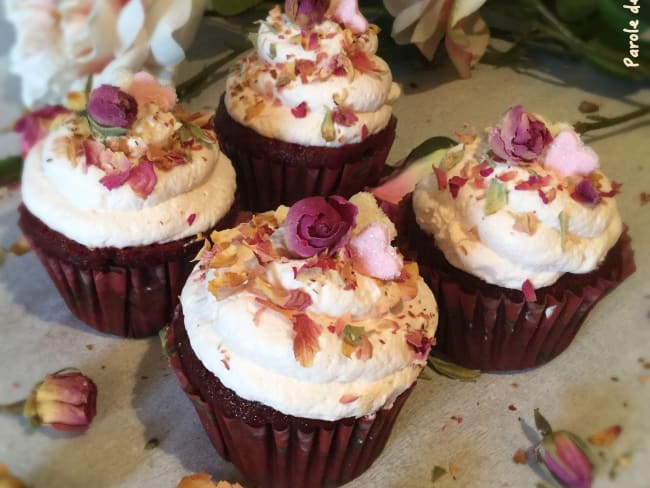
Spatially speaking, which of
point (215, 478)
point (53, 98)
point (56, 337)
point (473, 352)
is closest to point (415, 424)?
point (473, 352)

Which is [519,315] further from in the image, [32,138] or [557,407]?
[32,138]

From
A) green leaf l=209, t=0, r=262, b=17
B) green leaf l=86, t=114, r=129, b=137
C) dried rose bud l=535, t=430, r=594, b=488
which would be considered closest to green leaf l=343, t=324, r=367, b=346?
dried rose bud l=535, t=430, r=594, b=488

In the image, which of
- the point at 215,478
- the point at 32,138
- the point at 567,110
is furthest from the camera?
the point at 567,110

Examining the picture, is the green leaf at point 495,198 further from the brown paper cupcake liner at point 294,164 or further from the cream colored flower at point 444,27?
the cream colored flower at point 444,27

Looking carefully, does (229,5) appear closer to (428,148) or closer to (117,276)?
(428,148)

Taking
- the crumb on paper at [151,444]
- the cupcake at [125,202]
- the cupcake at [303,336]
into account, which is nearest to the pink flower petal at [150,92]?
the cupcake at [125,202]

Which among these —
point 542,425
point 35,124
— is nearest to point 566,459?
point 542,425
